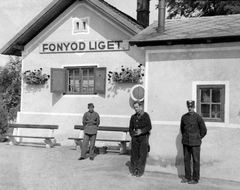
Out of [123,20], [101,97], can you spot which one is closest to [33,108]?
[101,97]

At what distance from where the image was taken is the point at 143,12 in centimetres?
1591

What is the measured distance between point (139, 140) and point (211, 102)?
181 centimetres

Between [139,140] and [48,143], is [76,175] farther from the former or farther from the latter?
[48,143]

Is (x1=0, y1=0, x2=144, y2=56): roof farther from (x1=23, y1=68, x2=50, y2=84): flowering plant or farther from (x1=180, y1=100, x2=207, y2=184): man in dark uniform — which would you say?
(x1=180, y1=100, x2=207, y2=184): man in dark uniform

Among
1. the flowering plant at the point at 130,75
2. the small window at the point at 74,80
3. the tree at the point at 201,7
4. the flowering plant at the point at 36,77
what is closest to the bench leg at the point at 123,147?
the flowering plant at the point at 130,75

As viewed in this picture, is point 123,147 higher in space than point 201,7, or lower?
lower

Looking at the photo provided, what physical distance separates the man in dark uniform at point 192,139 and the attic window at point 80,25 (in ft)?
22.4

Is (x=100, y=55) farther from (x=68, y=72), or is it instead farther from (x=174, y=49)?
(x=174, y=49)

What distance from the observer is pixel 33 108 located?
1433cm

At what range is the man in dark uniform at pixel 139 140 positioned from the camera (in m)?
8.59

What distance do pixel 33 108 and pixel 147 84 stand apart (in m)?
6.48

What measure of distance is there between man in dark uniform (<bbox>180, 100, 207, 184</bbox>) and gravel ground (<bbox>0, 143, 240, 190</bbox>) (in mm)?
239

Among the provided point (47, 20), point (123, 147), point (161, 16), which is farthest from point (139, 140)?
point (47, 20)

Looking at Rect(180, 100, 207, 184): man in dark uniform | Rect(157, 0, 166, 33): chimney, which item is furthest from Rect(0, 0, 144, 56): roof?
Rect(180, 100, 207, 184): man in dark uniform
